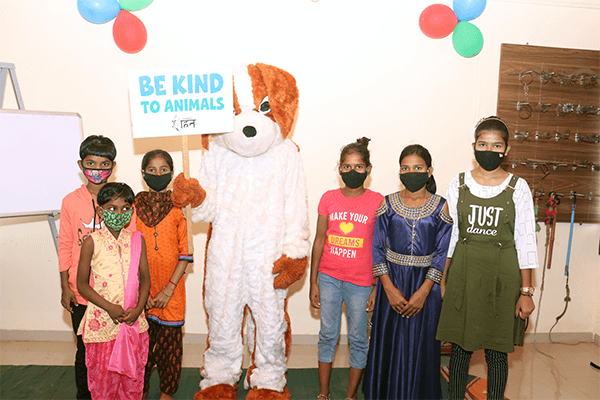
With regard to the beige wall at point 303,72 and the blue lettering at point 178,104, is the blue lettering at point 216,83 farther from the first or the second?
the beige wall at point 303,72

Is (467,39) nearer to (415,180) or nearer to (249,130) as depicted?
(415,180)

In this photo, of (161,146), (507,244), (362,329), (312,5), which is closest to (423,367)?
(362,329)

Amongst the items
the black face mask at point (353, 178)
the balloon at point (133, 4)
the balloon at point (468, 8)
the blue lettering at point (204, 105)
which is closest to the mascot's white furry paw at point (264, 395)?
the black face mask at point (353, 178)

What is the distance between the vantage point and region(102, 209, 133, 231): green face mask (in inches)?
75.9

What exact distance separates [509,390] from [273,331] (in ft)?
5.68

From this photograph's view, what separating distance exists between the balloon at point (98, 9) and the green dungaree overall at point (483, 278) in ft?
9.03

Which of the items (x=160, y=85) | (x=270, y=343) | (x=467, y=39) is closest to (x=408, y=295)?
(x=270, y=343)

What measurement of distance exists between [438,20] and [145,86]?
88.3 inches

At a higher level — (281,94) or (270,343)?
(281,94)

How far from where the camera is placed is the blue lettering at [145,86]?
1.95m

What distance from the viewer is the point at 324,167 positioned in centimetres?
317

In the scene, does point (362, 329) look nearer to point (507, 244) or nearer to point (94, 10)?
point (507, 244)

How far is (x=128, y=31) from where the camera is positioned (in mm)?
2836

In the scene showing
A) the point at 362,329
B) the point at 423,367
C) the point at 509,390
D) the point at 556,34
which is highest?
the point at 556,34
